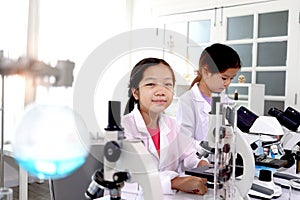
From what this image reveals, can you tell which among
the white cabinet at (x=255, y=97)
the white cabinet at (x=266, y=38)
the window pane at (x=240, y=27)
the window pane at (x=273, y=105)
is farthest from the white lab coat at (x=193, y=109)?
the window pane at (x=240, y=27)

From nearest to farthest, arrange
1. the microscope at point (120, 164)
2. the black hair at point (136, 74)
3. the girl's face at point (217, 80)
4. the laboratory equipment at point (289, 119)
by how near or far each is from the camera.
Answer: the microscope at point (120, 164) → the black hair at point (136, 74) → the girl's face at point (217, 80) → the laboratory equipment at point (289, 119)

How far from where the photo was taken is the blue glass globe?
317mm

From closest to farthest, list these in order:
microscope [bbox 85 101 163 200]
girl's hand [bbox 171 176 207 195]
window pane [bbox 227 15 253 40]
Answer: microscope [bbox 85 101 163 200]
girl's hand [bbox 171 176 207 195]
window pane [bbox 227 15 253 40]

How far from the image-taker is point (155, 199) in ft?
1.91

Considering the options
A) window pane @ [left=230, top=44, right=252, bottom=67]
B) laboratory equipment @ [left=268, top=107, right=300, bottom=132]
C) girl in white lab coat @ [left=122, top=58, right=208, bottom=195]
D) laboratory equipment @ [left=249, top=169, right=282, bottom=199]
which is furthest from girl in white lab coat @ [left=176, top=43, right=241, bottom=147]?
window pane @ [left=230, top=44, right=252, bottom=67]

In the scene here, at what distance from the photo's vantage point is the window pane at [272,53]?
294cm

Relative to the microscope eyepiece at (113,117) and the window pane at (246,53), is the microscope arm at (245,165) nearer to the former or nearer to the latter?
the microscope eyepiece at (113,117)

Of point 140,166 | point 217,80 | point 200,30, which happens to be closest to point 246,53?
point 200,30

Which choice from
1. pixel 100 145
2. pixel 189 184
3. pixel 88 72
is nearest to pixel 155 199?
pixel 100 145

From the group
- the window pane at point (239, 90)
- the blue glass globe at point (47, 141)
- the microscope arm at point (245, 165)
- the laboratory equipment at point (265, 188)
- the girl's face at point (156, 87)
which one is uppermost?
the window pane at point (239, 90)

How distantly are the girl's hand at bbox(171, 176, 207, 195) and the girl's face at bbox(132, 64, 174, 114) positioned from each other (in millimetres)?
400

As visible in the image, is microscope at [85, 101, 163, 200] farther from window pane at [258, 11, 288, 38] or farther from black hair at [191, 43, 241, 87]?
window pane at [258, 11, 288, 38]

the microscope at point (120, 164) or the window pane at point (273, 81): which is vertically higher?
the window pane at point (273, 81)

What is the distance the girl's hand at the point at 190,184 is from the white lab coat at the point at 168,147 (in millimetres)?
22
